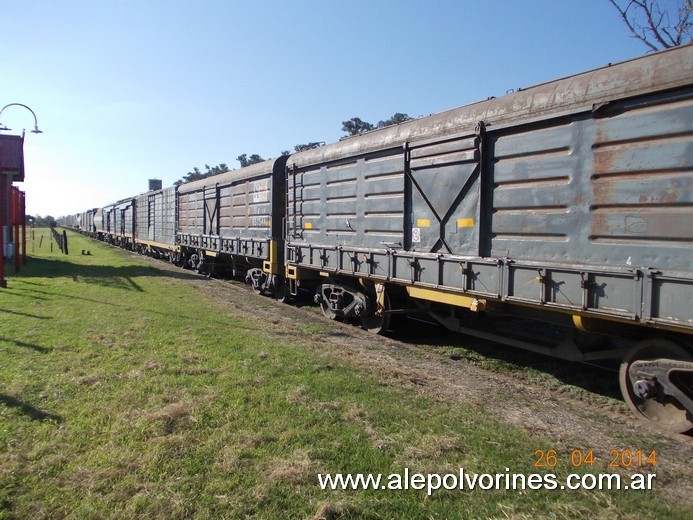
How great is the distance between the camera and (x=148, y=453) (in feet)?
11.6

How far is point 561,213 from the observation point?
498 centimetres

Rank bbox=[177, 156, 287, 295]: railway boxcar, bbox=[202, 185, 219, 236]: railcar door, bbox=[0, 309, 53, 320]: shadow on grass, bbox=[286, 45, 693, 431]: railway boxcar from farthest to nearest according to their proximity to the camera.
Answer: bbox=[202, 185, 219, 236]: railcar door, bbox=[177, 156, 287, 295]: railway boxcar, bbox=[0, 309, 53, 320]: shadow on grass, bbox=[286, 45, 693, 431]: railway boxcar

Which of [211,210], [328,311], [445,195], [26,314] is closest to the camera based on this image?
[445,195]

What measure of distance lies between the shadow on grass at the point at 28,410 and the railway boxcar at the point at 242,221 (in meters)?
7.17

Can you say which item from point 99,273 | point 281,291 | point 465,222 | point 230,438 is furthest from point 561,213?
point 99,273

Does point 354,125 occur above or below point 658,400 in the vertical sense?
above

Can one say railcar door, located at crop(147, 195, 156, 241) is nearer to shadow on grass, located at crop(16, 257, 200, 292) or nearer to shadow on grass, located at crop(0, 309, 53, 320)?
shadow on grass, located at crop(16, 257, 200, 292)

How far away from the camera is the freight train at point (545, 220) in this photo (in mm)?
4137

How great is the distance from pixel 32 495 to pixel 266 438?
1.61m

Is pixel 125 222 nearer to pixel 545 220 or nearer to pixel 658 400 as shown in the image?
pixel 545 220

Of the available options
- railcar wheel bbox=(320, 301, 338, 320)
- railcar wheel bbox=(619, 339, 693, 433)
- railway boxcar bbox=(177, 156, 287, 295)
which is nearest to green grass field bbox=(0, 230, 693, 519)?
railcar wheel bbox=(619, 339, 693, 433)

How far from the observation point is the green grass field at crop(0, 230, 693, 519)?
297 cm
